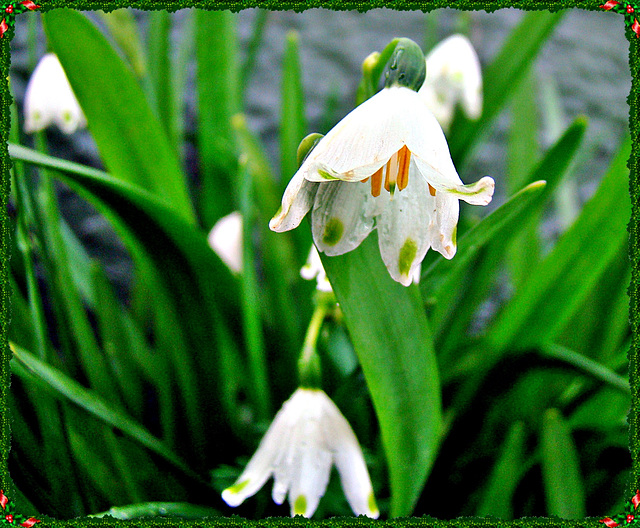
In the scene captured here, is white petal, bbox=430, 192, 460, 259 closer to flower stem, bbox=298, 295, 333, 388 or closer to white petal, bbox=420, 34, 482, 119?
flower stem, bbox=298, 295, 333, 388

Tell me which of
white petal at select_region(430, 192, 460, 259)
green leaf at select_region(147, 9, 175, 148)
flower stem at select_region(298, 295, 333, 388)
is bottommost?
flower stem at select_region(298, 295, 333, 388)

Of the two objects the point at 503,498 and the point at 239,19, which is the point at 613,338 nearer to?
the point at 503,498

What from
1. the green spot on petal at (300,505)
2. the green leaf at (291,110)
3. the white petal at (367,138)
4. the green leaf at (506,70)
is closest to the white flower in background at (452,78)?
the green leaf at (506,70)

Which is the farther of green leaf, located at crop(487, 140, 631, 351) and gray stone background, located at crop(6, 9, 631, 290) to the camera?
gray stone background, located at crop(6, 9, 631, 290)

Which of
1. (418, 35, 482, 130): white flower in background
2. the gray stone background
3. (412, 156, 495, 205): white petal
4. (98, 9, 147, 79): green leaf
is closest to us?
(412, 156, 495, 205): white petal

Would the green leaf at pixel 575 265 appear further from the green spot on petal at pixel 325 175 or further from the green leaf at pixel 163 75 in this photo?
the green leaf at pixel 163 75

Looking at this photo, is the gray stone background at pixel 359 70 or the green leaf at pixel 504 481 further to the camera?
the gray stone background at pixel 359 70

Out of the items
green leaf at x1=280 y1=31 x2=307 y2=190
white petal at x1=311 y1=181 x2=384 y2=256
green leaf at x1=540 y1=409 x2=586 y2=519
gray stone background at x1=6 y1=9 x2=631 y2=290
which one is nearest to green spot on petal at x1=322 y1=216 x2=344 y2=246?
white petal at x1=311 y1=181 x2=384 y2=256
